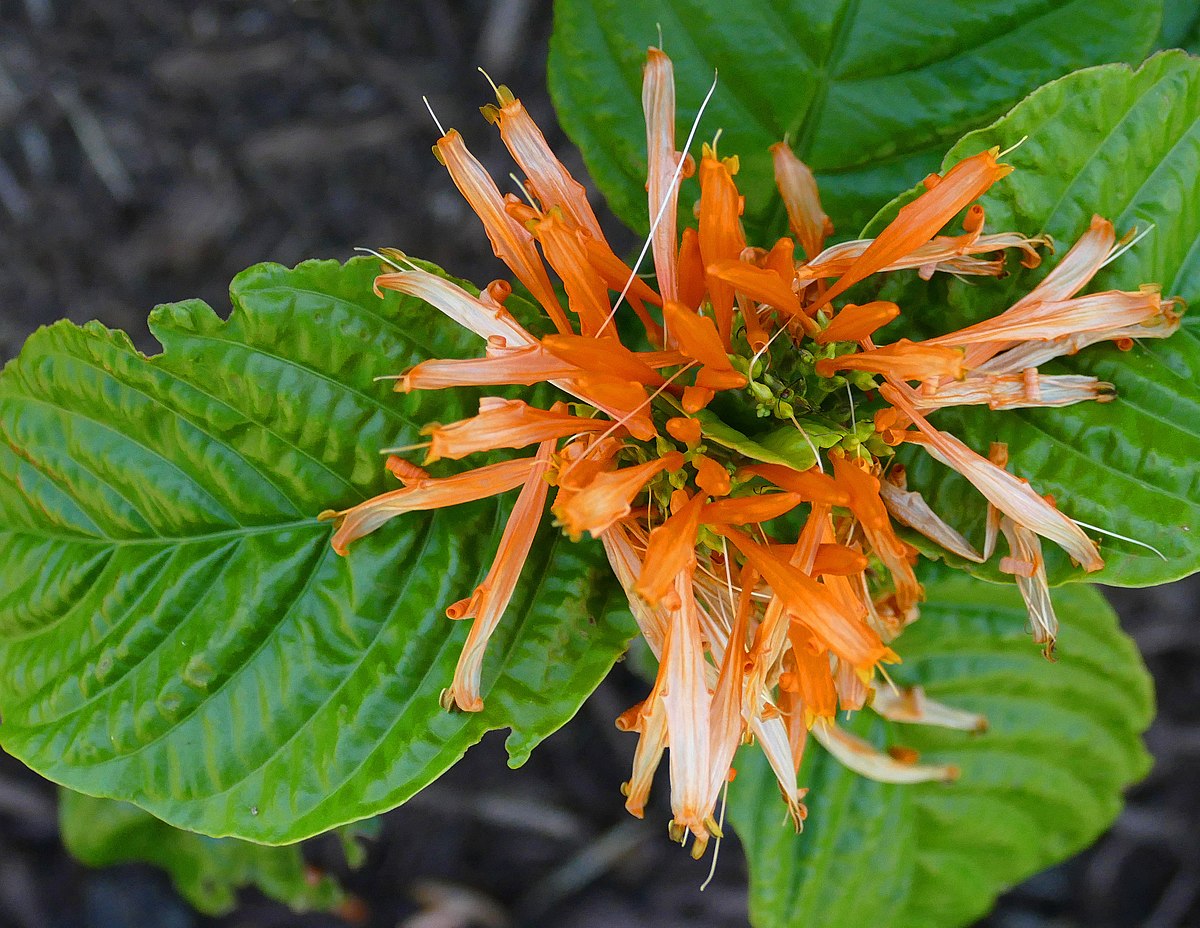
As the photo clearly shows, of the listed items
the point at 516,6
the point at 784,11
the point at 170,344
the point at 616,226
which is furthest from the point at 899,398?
the point at 516,6

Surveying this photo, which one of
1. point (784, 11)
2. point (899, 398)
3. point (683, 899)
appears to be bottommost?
point (683, 899)

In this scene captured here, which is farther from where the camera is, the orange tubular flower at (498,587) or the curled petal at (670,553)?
the orange tubular flower at (498,587)

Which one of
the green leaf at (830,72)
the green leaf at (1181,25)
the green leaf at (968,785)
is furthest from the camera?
the green leaf at (968,785)

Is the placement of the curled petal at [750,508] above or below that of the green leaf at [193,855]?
above

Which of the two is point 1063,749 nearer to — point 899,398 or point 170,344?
point 899,398

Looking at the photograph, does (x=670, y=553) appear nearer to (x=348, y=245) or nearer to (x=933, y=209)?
(x=933, y=209)

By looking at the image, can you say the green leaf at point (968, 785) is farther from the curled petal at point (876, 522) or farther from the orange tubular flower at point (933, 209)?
the orange tubular flower at point (933, 209)

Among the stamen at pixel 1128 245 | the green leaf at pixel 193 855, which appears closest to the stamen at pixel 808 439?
the stamen at pixel 1128 245

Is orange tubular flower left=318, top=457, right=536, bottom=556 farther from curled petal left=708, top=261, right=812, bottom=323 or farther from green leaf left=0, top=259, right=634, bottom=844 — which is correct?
curled petal left=708, top=261, right=812, bottom=323
